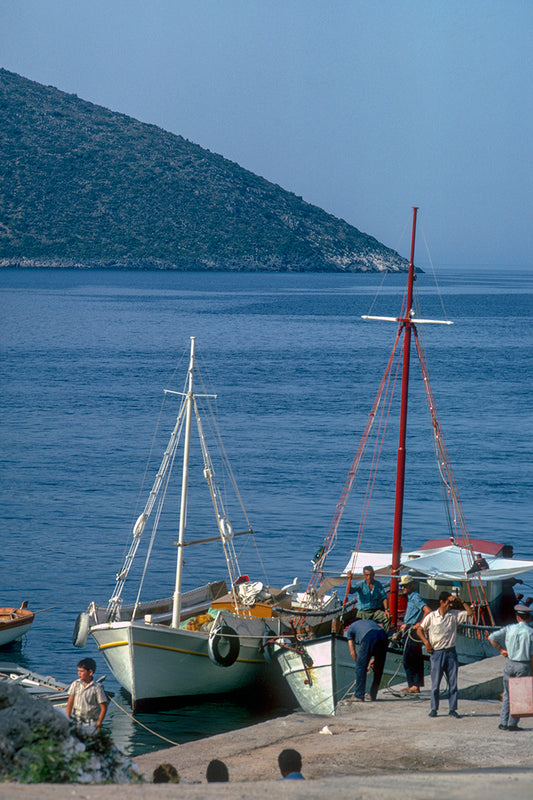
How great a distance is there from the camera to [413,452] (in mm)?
47312

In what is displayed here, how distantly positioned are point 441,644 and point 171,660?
733cm

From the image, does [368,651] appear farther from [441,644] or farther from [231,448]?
[231,448]

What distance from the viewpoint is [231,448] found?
4572cm

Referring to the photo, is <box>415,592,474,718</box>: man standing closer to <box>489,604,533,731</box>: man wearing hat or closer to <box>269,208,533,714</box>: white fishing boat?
<box>489,604,533,731</box>: man wearing hat

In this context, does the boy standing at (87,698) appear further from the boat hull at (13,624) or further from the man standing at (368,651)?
the boat hull at (13,624)

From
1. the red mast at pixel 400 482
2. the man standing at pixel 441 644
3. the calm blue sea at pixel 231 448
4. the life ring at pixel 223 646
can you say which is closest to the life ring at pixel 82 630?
the calm blue sea at pixel 231 448

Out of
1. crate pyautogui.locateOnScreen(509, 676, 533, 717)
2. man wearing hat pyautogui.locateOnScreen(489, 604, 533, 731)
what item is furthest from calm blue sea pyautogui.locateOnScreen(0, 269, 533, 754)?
man wearing hat pyautogui.locateOnScreen(489, 604, 533, 731)

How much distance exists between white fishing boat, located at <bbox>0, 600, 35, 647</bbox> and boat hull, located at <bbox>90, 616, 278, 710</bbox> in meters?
3.38

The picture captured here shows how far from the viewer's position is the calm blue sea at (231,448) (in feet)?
91.0

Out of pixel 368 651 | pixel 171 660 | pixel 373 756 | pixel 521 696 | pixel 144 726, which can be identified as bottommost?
pixel 144 726

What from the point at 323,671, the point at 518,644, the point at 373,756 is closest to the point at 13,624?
the point at 323,671

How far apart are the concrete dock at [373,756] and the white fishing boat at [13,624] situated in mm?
9503

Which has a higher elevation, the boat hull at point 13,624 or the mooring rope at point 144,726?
the boat hull at point 13,624

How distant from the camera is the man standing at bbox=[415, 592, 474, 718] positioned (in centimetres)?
1247
